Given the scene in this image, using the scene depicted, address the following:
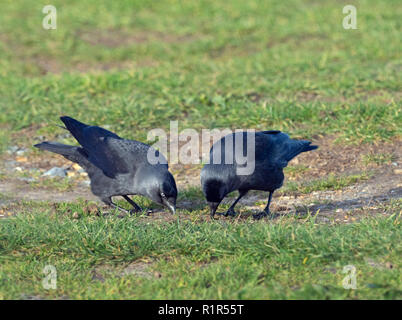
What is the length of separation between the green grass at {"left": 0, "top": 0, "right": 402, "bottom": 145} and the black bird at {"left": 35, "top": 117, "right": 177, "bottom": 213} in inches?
61.7

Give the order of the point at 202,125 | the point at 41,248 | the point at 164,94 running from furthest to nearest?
the point at 164,94
the point at 202,125
the point at 41,248

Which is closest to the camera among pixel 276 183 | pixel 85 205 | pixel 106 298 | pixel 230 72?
pixel 106 298

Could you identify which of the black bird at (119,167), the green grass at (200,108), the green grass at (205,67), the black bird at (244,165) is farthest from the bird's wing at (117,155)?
the green grass at (205,67)

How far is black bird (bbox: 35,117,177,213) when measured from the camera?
5.41m

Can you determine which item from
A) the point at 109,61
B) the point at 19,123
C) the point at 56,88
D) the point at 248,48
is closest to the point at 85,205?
the point at 19,123

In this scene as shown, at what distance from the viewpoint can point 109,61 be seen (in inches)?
412

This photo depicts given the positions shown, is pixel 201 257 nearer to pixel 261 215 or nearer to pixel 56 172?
pixel 261 215

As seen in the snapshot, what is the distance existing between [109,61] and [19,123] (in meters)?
2.82

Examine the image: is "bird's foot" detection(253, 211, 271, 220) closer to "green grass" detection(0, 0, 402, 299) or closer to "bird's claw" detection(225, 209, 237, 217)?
"bird's claw" detection(225, 209, 237, 217)

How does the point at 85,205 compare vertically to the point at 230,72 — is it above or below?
below

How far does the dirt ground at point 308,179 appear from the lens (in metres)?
5.75

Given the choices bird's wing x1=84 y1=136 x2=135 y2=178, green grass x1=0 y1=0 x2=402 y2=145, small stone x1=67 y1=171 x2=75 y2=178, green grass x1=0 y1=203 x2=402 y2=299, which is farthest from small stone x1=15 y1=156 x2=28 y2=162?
green grass x1=0 y1=203 x2=402 y2=299

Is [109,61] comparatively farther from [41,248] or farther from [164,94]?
[41,248]

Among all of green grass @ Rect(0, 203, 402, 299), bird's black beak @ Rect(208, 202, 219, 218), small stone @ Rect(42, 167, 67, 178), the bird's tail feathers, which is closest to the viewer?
green grass @ Rect(0, 203, 402, 299)
